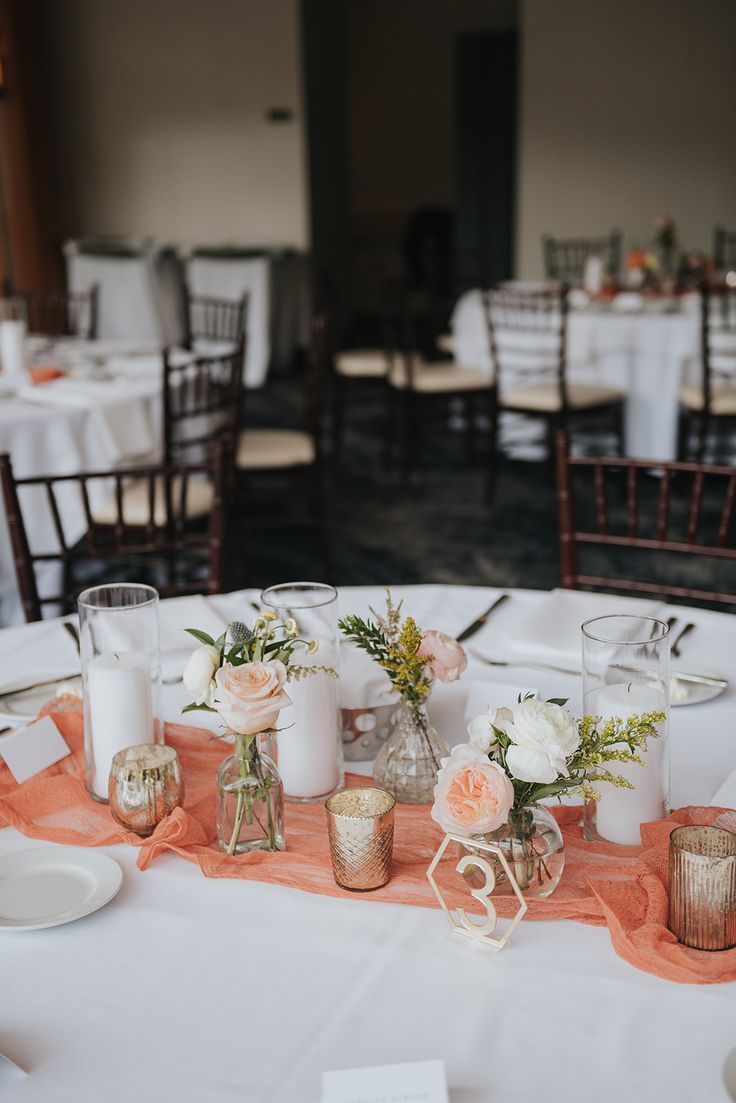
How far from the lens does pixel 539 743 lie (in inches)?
36.2

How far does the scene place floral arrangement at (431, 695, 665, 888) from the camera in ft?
3.01

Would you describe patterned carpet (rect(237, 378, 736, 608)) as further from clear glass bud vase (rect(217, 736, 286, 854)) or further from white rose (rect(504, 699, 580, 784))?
white rose (rect(504, 699, 580, 784))

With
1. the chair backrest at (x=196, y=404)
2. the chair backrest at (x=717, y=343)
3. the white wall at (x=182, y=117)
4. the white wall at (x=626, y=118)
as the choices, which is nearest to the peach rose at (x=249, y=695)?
the chair backrest at (x=196, y=404)

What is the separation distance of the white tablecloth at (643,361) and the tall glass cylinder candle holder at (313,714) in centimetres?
402

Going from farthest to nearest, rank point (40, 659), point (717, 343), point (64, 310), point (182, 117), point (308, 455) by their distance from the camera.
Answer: point (182, 117) < point (64, 310) < point (717, 343) < point (308, 455) < point (40, 659)

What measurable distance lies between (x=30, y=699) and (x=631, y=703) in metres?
0.75

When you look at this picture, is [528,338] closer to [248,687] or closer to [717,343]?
[717,343]

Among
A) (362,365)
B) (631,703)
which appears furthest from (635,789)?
(362,365)

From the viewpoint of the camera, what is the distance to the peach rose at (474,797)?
915 millimetres

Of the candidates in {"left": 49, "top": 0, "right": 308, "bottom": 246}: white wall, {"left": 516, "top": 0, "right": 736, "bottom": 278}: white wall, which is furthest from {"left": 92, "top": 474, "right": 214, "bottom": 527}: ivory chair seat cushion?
{"left": 49, "top": 0, "right": 308, "bottom": 246}: white wall

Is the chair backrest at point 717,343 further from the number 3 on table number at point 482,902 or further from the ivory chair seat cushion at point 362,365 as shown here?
the number 3 on table number at point 482,902

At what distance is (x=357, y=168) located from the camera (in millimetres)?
11359

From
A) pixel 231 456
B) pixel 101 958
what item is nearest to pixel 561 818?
pixel 101 958

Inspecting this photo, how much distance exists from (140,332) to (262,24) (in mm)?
2513
